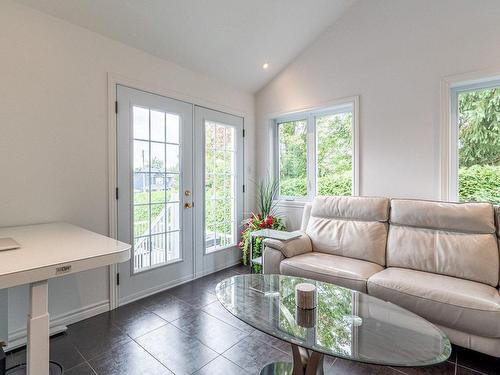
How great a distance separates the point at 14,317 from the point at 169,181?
1.60 metres

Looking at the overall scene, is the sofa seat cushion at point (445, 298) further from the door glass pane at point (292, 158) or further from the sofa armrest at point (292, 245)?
the door glass pane at point (292, 158)

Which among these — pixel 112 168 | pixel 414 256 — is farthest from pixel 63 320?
pixel 414 256

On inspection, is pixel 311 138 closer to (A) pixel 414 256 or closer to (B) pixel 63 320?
(A) pixel 414 256

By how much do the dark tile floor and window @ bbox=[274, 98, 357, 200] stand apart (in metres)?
1.80

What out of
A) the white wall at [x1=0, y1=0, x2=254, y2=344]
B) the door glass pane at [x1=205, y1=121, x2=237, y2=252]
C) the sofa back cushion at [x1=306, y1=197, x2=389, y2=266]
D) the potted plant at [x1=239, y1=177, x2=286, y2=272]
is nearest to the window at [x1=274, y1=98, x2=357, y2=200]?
the potted plant at [x1=239, y1=177, x2=286, y2=272]

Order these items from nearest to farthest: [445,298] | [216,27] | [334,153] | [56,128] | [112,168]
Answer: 1. [445,298]
2. [56,128]
3. [112,168]
4. [216,27]
5. [334,153]

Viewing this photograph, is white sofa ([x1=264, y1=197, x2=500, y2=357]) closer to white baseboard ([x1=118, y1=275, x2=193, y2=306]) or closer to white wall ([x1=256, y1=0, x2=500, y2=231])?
white wall ([x1=256, y1=0, x2=500, y2=231])

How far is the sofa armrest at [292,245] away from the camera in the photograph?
2539mm

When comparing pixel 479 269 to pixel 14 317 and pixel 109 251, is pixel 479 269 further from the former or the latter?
pixel 14 317

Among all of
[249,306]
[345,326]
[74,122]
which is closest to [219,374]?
[249,306]

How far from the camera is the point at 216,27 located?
107 inches

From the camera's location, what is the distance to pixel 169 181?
9.53 ft

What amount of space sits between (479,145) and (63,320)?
12.6ft

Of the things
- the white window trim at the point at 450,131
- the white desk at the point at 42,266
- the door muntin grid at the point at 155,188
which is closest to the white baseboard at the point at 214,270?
the door muntin grid at the point at 155,188
